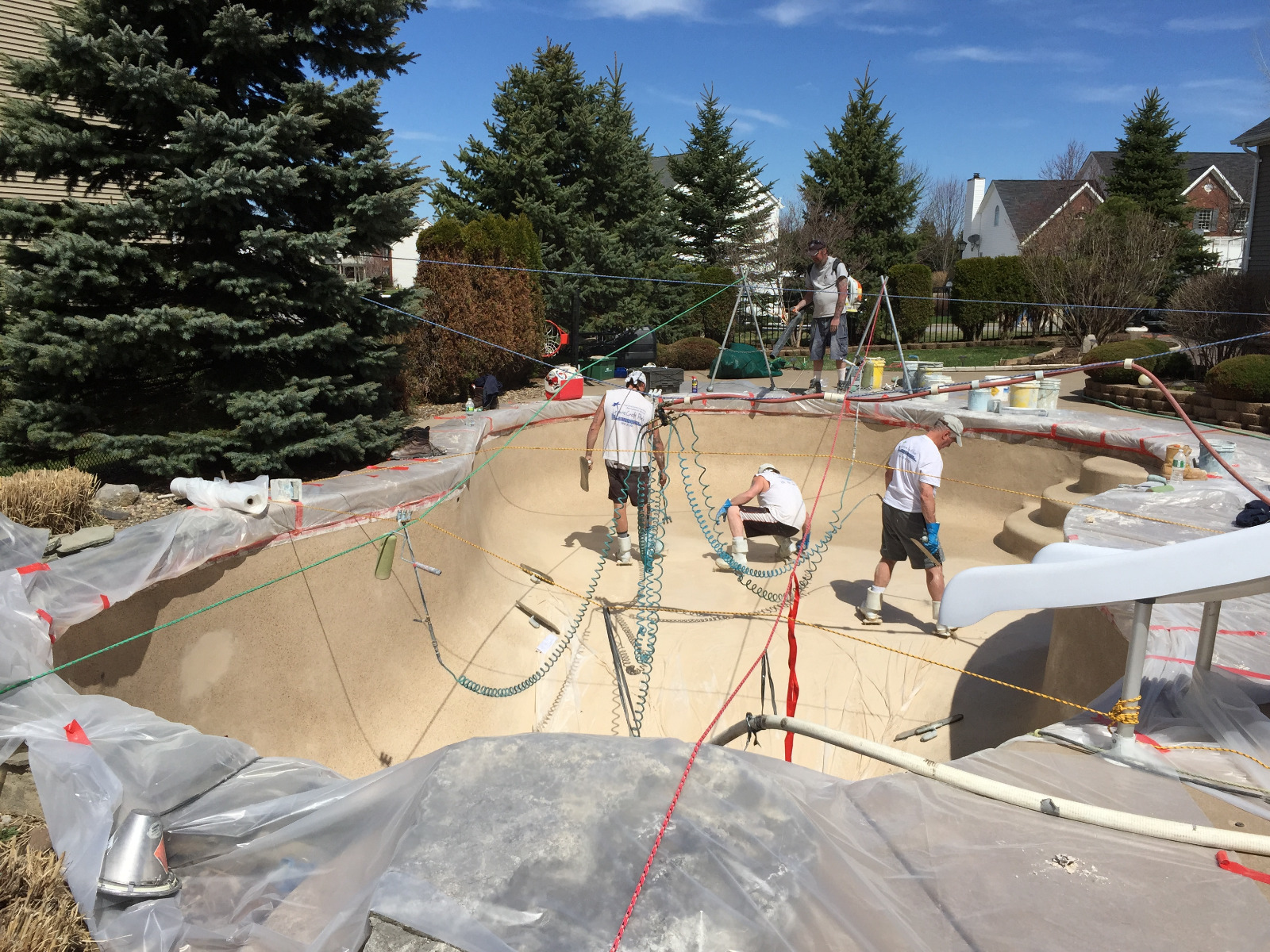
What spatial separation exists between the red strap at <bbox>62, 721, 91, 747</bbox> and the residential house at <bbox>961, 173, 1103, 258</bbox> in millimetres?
36153

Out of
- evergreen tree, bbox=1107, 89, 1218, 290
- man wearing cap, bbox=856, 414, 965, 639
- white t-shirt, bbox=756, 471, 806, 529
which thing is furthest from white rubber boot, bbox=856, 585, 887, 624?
evergreen tree, bbox=1107, 89, 1218, 290

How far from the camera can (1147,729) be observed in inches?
128

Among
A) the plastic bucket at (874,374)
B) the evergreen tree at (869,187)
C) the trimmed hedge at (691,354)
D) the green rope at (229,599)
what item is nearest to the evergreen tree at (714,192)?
the evergreen tree at (869,187)

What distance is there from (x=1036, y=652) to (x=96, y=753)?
619 cm

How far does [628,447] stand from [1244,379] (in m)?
8.58

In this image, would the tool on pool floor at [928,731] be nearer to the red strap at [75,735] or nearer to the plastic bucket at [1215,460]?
the plastic bucket at [1215,460]

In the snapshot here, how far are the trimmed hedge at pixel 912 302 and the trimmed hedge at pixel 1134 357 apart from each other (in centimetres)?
900

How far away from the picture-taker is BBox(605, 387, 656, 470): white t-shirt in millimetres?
7824

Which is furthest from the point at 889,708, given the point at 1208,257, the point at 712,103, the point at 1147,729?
the point at 1208,257

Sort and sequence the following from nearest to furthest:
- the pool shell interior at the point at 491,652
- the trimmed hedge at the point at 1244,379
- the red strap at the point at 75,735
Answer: the red strap at the point at 75,735 → the pool shell interior at the point at 491,652 → the trimmed hedge at the point at 1244,379

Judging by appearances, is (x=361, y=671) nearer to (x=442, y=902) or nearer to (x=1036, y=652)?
(x=442, y=902)

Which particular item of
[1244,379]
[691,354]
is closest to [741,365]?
[691,354]

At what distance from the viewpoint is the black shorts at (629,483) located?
303 inches

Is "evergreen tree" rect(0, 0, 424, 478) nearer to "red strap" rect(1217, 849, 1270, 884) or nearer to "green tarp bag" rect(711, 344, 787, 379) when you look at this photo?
"red strap" rect(1217, 849, 1270, 884)
